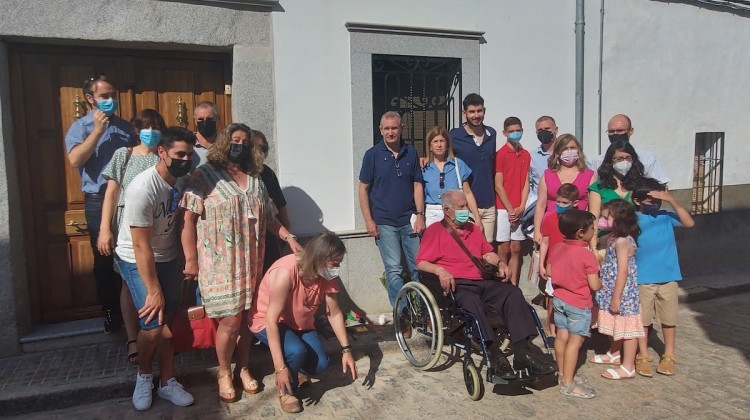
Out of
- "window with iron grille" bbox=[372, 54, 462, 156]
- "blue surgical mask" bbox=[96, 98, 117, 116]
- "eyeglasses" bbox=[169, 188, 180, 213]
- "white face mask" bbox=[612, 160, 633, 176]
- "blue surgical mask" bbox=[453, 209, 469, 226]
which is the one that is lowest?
"blue surgical mask" bbox=[453, 209, 469, 226]

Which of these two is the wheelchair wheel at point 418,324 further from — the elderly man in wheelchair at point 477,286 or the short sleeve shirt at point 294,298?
the short sleeve shirt at point 294,298

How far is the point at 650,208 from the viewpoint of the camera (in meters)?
4.40

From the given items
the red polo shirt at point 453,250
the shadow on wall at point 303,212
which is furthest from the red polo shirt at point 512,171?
the shadow on wall at point 303,212

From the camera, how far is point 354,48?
17.8ft

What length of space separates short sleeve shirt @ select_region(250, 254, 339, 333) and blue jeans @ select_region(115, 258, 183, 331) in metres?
0.53

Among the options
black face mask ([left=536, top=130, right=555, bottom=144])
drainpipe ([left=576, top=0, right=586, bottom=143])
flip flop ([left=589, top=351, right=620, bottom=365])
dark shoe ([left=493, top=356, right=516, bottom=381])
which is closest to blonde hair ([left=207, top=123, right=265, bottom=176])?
dark shoe ([left=493, top=356, right=516, bottom=381])

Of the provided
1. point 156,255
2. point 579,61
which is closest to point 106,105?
point 156,255

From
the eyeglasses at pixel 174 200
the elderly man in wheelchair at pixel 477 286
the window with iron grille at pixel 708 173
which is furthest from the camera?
the window with iron grille at pixel 708 173

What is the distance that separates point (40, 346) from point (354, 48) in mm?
3754

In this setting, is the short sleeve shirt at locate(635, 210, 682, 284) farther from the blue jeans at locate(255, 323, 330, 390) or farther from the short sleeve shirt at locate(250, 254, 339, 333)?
the blue jeans at locate(255, 323, 330, 390)

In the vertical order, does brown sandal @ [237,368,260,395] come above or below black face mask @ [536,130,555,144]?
below

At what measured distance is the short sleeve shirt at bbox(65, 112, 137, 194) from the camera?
427 centimetres

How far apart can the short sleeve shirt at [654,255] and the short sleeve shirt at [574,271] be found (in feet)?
2.15

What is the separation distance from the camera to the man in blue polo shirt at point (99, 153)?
4.05 m
